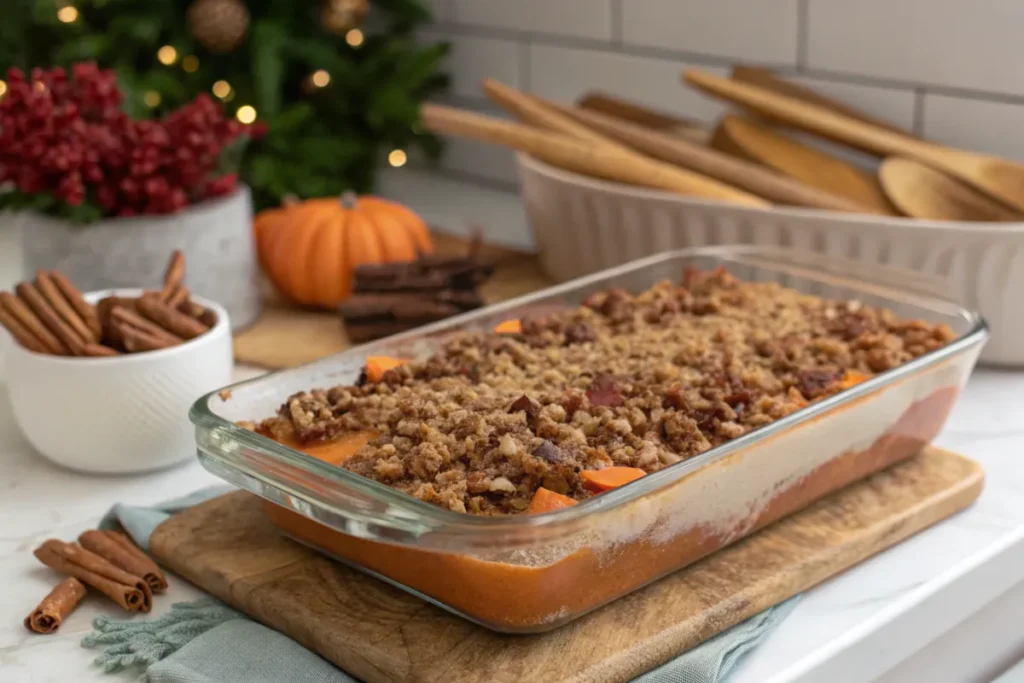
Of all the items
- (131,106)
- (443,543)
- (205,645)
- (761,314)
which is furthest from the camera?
(131,106)

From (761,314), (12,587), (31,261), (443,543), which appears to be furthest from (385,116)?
(443,543)

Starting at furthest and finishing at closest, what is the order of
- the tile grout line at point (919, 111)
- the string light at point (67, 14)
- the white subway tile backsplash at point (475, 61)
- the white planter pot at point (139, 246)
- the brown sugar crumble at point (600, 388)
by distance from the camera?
1. the white subway tile backsplash at point (475, 61)
2. the string light at point (67, 14)
3. the tile grout line at point (919, 111)
4. the white planter pot at point (139, 246)
5. the brown sugar crumble at point (600, 388)

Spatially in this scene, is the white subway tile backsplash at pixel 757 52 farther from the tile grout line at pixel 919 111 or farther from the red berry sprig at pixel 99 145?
the red berry sprig at pixel 99 145

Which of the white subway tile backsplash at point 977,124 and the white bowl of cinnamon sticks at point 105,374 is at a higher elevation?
the white subway tile backsplash at point 977,124

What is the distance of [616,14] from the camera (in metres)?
1.95

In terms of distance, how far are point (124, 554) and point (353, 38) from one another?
4.07ft

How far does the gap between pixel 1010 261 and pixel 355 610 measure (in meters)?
0.75

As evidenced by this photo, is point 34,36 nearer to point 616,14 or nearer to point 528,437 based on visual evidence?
point 616,14

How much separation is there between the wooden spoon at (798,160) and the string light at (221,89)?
2.57ft

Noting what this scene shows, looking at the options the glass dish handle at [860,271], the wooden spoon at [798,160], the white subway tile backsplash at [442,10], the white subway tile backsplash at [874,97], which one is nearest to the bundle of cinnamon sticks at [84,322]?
the glass dish handle at [860,271]

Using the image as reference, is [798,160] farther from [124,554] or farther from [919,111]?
A: [124,554]

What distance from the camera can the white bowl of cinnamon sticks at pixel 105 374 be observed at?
1110mm

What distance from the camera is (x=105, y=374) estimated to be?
1.10 m

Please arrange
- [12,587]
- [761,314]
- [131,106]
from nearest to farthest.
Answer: [12,587] < [761,314] < [131,106]
